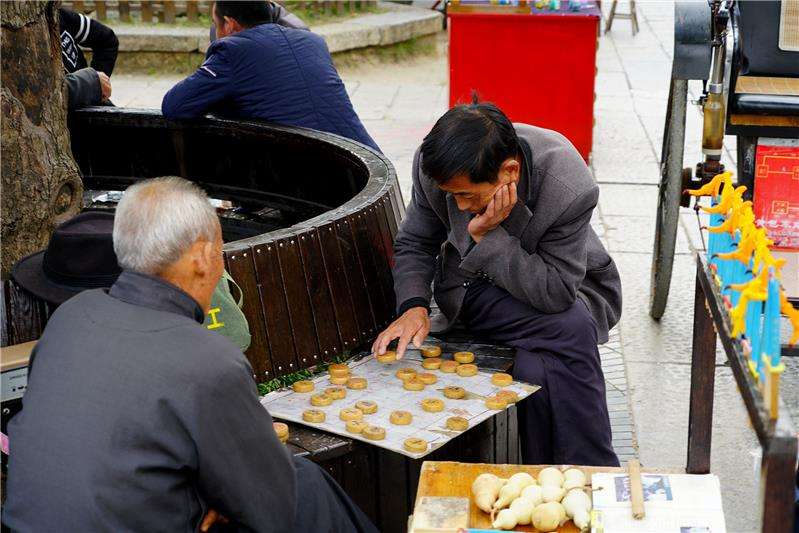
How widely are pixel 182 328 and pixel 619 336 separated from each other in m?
3.11

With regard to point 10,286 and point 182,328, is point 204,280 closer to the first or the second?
point 182,328

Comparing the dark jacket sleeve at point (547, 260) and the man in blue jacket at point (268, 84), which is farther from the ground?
the man in blue jacket at point (268, 84)

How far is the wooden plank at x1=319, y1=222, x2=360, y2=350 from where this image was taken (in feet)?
11.5

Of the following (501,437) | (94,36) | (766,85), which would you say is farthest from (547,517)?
(94,36)

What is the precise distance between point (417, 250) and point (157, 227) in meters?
1.54

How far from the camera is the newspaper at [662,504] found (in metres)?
2.32

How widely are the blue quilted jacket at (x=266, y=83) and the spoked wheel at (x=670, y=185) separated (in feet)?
4.86

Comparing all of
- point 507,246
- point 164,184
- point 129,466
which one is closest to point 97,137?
point 507,246

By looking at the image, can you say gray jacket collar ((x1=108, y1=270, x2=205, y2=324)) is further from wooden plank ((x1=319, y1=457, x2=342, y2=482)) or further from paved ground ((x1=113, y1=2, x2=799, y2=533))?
paved ground ((x1=113, y1=2, x2=799, y2=533))

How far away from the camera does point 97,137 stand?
5168mm

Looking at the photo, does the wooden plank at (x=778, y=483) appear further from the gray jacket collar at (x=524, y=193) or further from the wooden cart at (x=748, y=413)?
the gray jacket collar at (x=524, y=193)

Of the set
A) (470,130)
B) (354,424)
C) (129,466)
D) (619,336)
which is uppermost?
(470,130)

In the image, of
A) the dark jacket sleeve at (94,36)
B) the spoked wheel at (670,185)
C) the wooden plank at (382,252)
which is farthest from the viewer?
the dark jacket sleeve at (94,36)

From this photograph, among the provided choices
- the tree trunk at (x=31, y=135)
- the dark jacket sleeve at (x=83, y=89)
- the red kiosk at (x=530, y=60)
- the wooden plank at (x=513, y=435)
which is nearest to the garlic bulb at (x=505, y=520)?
the wooden plank at (x=513, y=435)
